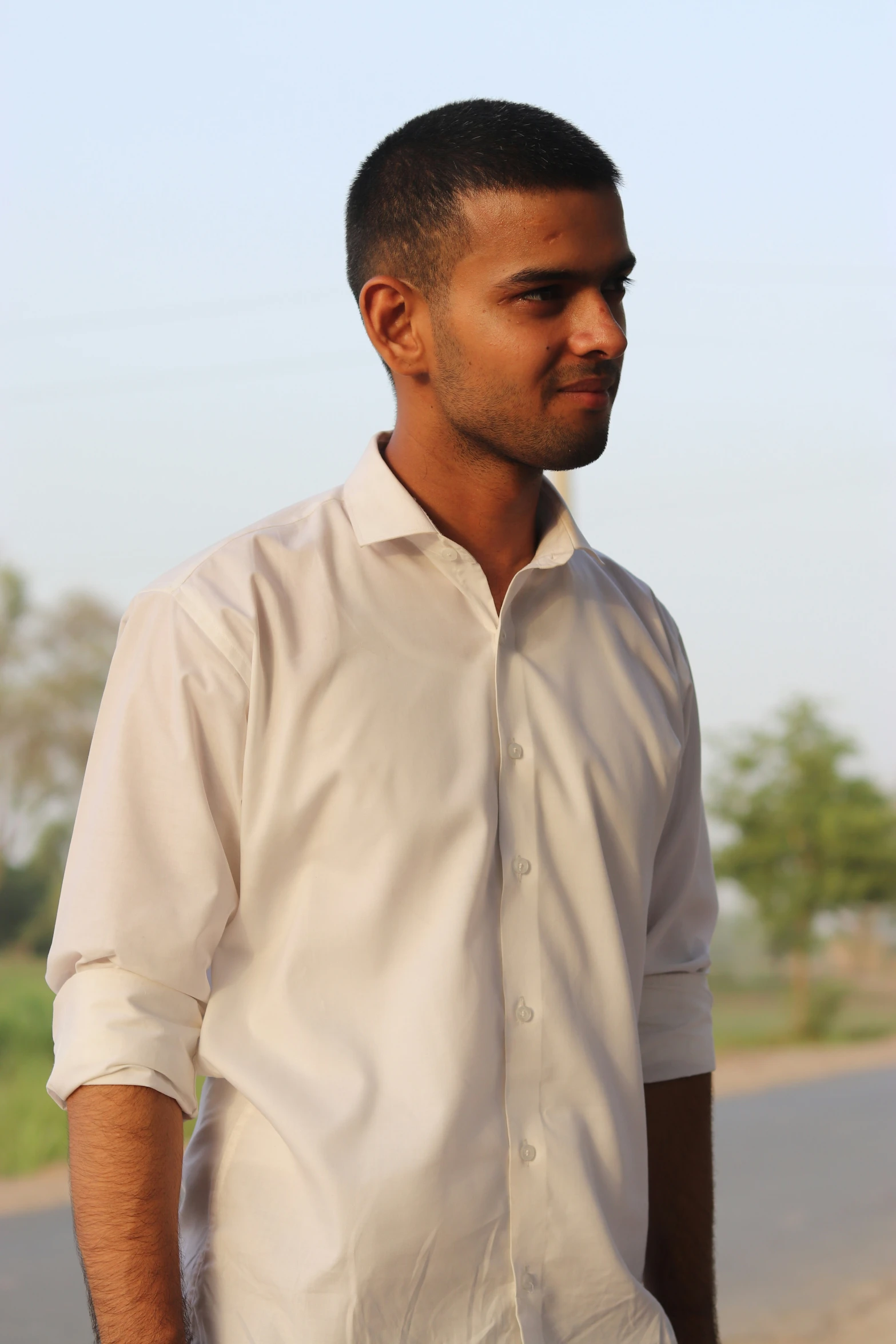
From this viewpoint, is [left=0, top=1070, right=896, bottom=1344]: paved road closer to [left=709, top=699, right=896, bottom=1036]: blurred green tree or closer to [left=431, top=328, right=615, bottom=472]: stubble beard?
[left=709, top=699, right=896, bottom=1036]: blurred green tree

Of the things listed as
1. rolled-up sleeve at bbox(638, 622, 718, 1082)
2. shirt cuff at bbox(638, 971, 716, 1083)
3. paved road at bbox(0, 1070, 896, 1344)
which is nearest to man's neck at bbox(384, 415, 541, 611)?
rolled-up sleeve at bbox(638, 622, 718, 1082)

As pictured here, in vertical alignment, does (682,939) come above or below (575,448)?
below

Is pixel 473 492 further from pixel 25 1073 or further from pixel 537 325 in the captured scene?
pixel 25 1073

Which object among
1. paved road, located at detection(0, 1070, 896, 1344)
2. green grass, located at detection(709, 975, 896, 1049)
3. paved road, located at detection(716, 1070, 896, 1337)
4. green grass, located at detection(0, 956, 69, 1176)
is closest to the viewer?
paved road, located at detection(0, 1070, 896, 1344)

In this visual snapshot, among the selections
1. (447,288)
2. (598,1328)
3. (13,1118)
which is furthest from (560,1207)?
(13,1118)

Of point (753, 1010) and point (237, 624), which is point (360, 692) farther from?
point (753, 1010)

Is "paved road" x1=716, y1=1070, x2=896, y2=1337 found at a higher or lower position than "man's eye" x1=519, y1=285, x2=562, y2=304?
lower

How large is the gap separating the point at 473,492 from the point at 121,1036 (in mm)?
491

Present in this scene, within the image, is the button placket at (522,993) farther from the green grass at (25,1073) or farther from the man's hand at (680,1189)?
the green grass at (25,1073)

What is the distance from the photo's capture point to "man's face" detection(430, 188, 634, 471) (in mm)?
1019

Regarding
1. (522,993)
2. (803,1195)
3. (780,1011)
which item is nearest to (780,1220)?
(803,1195)

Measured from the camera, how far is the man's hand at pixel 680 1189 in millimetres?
1173

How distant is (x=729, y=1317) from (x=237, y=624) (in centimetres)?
499

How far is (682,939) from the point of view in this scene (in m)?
1.21
